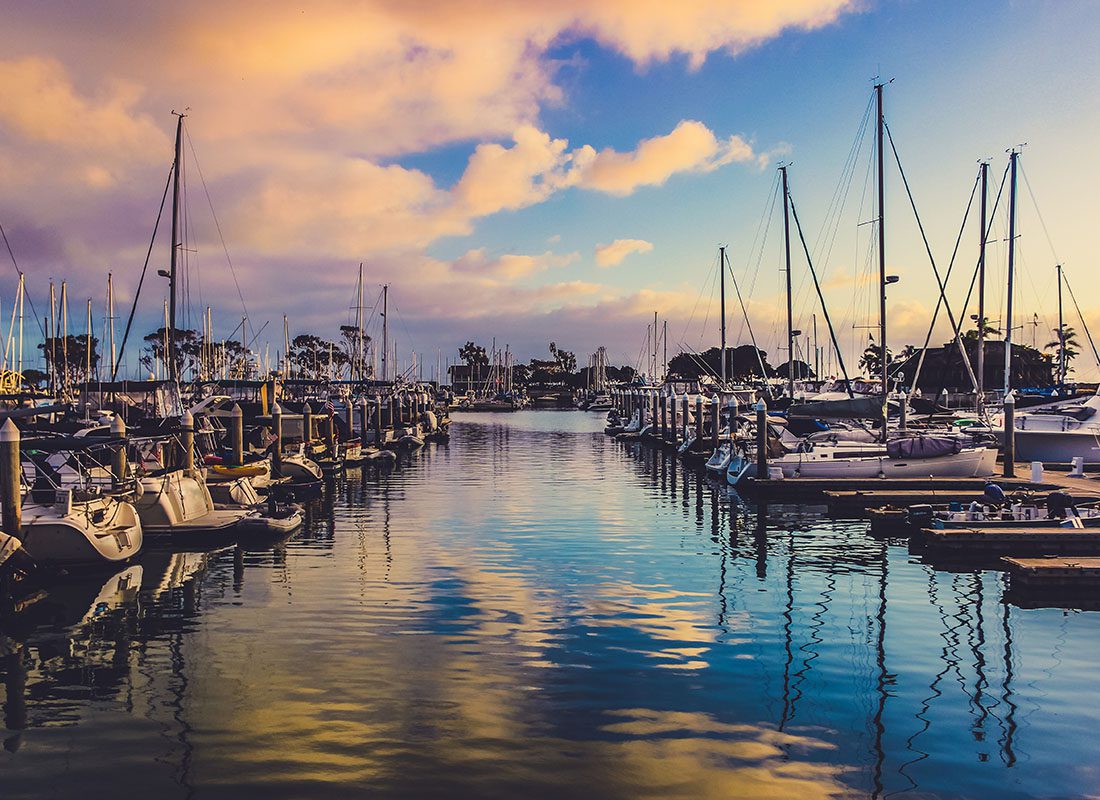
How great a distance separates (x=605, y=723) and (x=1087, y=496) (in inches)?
997

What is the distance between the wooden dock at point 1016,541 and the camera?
22422 millimetres

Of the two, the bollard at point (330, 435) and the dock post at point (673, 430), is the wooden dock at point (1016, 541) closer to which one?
the bollard at point (330, 435)

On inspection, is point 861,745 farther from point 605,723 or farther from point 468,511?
point 468,511

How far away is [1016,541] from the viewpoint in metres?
23.0

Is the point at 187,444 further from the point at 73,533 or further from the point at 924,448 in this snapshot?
the point at 924,448

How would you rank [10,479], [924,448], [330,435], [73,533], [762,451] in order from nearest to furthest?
[10,479], [73,533], [924,448], [762,451], [330,435]

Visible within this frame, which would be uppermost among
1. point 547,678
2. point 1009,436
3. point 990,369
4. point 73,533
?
point 990,369

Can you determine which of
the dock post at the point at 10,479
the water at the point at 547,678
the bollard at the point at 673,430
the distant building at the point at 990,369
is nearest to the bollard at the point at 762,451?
the water at the point at 547,678

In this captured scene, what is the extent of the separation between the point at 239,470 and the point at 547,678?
2769 cm

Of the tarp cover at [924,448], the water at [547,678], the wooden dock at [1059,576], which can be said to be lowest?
the water at [547,678]

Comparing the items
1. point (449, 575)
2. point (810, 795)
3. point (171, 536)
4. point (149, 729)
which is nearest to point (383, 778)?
point (149, 729)

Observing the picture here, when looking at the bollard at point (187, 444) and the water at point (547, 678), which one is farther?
the bollard at point (187, 444)

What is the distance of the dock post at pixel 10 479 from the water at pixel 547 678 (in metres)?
2.04

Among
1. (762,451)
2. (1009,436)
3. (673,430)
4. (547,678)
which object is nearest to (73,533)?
(547,678)
